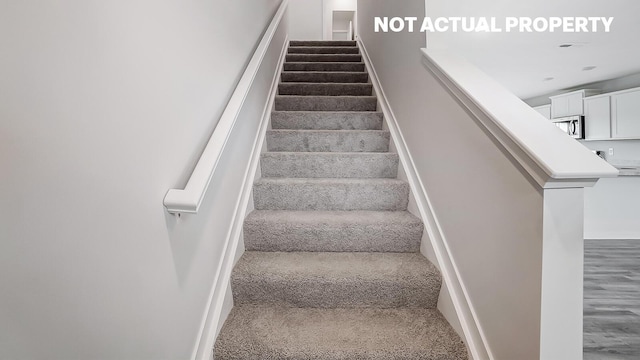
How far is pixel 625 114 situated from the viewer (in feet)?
14.2

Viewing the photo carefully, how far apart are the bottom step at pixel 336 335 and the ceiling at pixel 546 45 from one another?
4.17 feet

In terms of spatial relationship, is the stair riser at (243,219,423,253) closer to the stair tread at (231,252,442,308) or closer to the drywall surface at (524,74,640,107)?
the stair tread at (231,252,442,308)

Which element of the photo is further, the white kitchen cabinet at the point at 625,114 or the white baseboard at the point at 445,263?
the white kitchen cabinet at the point at 625,114

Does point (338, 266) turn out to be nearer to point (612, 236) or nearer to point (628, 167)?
point (612, 236)

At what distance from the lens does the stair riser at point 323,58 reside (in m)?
3.65

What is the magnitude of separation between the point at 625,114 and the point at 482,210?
5305 millimetres

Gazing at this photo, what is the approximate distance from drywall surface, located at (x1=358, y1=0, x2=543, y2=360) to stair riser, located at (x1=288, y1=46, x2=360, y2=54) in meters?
2.43

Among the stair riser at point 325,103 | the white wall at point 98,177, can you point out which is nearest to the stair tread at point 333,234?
the white wall at point 98,177

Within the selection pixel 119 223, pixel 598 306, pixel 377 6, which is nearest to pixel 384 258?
pixel 119 223

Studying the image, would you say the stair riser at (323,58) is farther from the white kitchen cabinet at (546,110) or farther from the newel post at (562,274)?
the white kitchen cabinet at (546,110)

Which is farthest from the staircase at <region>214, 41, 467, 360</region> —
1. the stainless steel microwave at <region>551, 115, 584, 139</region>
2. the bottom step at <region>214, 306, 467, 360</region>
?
the stainless steel microwave at <region>551, 115, 584, 139</region>

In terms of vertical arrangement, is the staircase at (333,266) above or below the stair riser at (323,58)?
below

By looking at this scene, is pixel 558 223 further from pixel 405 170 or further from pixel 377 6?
pixel 377 6

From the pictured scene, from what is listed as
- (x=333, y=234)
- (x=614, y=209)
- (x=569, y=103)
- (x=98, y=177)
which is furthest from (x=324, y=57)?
(x=569, y=103)
